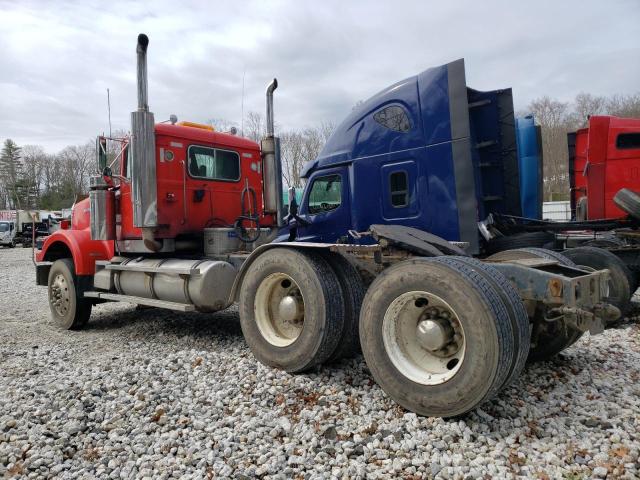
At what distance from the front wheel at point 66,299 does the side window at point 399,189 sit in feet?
16.7

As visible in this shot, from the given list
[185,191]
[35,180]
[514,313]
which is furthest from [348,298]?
[35,180]

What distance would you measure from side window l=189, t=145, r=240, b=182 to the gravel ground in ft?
9.59

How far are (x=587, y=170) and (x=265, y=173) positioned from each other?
6.13 metres

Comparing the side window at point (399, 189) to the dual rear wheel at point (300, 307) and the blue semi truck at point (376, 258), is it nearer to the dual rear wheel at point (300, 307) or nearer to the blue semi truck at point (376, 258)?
the blue semi truck at point (376, 258)

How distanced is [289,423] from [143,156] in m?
4.14

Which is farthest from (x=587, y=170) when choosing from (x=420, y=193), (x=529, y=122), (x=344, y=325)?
(x=344, y=325)

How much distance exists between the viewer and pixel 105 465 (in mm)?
3018

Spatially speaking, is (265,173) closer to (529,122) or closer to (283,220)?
(283,220)

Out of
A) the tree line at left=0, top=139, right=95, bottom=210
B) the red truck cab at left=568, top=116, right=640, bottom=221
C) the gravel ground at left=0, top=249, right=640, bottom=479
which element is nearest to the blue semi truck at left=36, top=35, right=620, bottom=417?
the gravel ground at left=0, top=249, right=640, bottom=479

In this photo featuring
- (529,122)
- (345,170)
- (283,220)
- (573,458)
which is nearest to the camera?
(573,458)

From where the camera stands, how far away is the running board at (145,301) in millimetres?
5781

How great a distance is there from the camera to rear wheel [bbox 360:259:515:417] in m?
3.11

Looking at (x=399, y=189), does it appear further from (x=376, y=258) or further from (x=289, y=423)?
(x=289, y=423)

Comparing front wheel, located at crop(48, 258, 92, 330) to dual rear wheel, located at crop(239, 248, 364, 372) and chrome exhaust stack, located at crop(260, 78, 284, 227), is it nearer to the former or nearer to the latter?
chrome exhaust stack, located at crop(260, 78, 284, 227)
